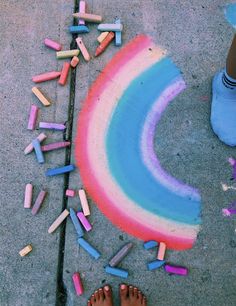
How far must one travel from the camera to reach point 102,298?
8.67 ft

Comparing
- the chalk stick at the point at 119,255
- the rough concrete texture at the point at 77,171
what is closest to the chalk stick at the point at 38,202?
the rough concrete texture at the point at 77,171

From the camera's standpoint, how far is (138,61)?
10.2 ft

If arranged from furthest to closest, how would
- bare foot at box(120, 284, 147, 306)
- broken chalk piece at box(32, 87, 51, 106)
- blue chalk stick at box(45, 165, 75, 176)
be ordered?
broken chalk piece at box(32, 87, 51, 106) < blue chalk stick at box(45, 165, 75, 176) < bare foot at box(120, 284, 147, 306)

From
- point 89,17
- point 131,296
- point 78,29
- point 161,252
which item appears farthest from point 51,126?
point 131,296

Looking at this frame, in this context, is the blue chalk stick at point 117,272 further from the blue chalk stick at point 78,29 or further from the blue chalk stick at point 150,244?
the blue chalk stick at point 78,29

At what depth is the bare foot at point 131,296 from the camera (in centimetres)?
262

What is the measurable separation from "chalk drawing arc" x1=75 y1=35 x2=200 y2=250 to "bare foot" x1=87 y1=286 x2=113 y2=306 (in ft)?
1.25

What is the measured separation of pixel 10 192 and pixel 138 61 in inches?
48.7

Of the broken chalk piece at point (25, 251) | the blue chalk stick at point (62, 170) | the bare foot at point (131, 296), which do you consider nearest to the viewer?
the bare foot at point (131, 296)

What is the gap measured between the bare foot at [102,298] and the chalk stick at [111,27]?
173 centimetres

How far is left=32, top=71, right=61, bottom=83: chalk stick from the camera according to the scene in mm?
3053

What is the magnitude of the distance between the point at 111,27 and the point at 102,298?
1806mm

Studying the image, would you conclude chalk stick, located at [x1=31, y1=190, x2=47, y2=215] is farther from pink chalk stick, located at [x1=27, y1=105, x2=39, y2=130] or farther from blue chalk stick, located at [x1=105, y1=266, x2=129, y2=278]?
blue chalk stick, located at [x1=105, y1=266, x2=129, y2=278]

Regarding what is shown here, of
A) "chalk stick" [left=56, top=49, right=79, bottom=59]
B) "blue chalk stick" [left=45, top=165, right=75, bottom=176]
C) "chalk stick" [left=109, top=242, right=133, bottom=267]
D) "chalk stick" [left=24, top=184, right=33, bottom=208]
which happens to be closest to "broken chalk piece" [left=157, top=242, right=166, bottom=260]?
"chalk stick" [left=109, top=242, right=133, bottom=267]
